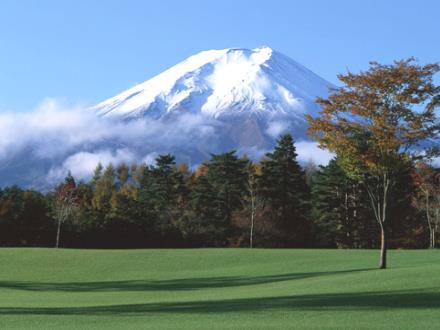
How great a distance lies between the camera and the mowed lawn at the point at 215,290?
47.7ft

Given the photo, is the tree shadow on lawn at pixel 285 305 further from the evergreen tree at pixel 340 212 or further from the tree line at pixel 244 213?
the evergreen tree at pixel 340 212

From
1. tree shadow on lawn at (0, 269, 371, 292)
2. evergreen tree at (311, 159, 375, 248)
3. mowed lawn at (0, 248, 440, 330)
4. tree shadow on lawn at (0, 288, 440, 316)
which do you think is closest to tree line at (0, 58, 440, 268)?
evergreen tree at (311, 159, 375, 248)

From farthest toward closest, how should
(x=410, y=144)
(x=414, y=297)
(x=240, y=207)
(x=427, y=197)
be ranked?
(x=240, y=207) → (x=427, y=197) → (x=410, y=144) → (x=414, y=297)

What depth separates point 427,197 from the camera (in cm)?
5366

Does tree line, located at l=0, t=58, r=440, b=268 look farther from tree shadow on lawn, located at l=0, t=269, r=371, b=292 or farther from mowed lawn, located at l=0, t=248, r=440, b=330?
tree shadow on lawn, located at l=0, t=269, r=371, b=292

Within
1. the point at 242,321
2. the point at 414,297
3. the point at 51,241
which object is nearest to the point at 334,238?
the point at 51,241

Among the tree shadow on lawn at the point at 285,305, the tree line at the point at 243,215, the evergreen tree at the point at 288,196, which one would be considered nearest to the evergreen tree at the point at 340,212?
the tree line at the point at 243,215

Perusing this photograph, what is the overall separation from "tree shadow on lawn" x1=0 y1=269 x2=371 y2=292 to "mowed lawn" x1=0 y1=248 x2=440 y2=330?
0.04 metres

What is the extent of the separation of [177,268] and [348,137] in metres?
12.8

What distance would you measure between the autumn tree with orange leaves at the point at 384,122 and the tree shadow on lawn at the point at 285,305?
8475 mm

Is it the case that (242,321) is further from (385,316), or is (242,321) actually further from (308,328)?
(385,316)

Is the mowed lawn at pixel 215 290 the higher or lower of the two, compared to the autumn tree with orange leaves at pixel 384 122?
lower

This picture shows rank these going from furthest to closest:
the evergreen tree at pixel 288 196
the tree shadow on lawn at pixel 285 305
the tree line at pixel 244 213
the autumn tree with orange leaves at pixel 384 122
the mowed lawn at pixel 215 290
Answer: the evergreen tree at pixel 288 196, the tree line at pixel 244 213, the autumn tree with orange leaves at pixel 384 122, the tree shadow on lawn at pixel 285 305, the mowed lawn at pixel 215 290

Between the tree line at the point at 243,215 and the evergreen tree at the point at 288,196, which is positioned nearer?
the tree line at the point at 243,215
